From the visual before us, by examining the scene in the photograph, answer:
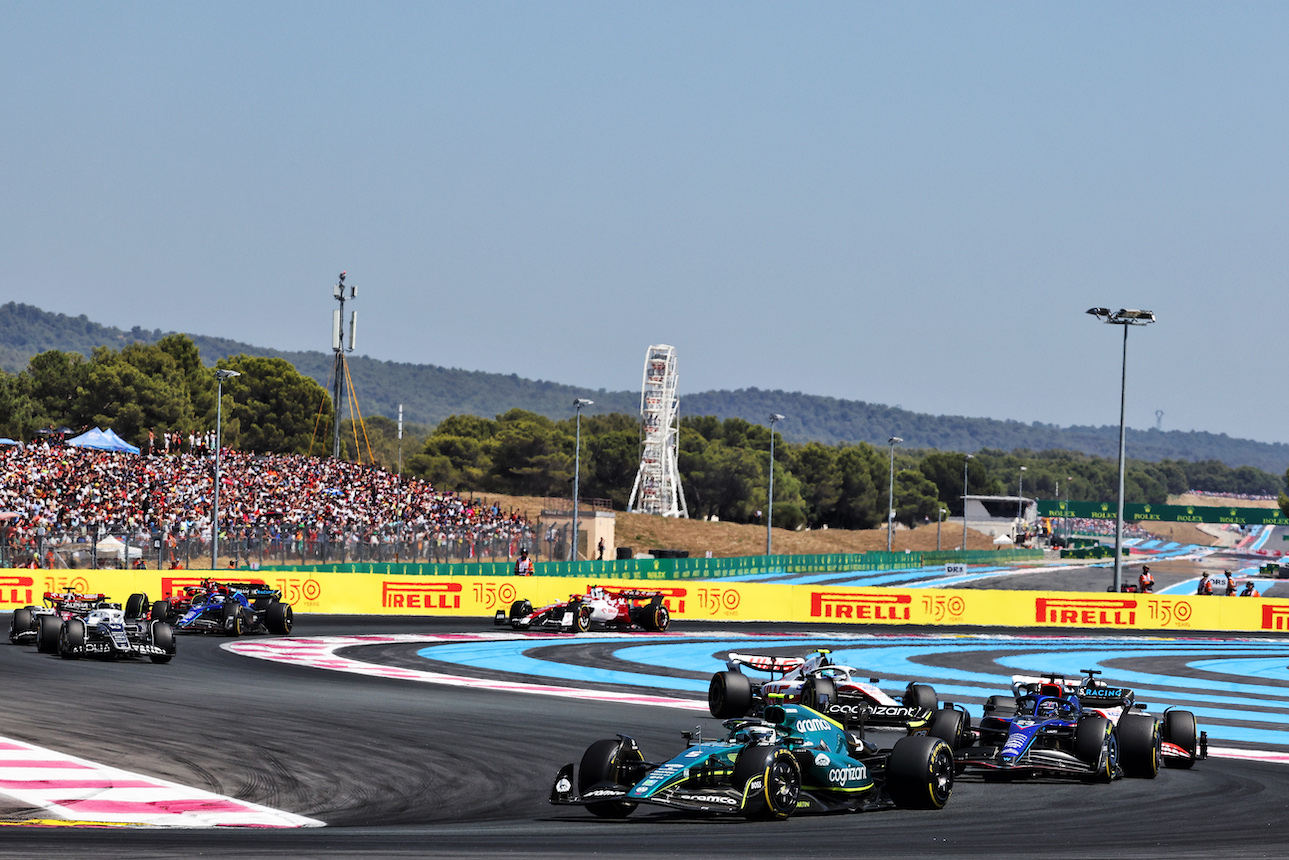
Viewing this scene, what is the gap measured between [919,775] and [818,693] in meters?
5.54

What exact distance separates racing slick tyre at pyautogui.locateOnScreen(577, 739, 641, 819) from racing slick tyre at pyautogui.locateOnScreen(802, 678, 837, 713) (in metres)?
6.19

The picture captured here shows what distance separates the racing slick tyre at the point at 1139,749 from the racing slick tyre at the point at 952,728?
1.73 metres

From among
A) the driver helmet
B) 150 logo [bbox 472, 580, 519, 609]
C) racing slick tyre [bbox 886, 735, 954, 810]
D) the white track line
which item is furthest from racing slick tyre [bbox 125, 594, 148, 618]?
racing slick tyre [bbox 886, 735, 954, 810]

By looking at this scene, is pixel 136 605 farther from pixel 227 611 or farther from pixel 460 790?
pixel 460 790

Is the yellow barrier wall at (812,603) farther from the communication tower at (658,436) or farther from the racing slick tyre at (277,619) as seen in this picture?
the communication tower at (658,436)

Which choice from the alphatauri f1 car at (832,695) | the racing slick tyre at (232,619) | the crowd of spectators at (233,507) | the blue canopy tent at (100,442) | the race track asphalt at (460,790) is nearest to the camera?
the race track asphalt at (460,790)

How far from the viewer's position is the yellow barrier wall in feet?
153

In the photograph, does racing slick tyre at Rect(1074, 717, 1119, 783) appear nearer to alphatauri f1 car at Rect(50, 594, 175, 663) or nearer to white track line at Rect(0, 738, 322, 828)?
white track line at Rect(0, 738, 322, 828)

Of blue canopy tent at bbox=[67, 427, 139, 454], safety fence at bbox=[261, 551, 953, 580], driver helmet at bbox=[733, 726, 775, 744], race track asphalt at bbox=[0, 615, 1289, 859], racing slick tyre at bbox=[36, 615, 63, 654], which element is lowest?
safety fence at bbox=[261, 551, 953, 580]

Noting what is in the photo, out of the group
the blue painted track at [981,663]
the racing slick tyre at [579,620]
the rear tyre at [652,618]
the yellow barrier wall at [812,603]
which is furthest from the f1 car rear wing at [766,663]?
the yellow barrier wall at [812,603]

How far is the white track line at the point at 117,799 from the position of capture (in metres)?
12.9

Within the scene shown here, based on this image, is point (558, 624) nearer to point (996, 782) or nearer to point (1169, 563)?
point (996, 782)

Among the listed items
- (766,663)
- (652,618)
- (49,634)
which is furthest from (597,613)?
(766,663)

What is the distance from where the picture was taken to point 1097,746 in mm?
16766
